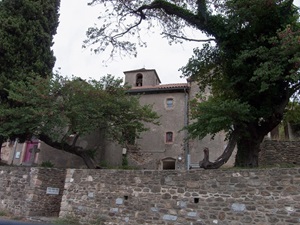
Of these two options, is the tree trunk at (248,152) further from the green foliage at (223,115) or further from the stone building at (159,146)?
the stone building at (159,146)

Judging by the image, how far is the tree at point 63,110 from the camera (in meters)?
13.0

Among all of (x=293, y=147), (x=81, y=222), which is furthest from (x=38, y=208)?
(x=293, y=147)

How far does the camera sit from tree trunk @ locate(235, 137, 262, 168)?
400 inches

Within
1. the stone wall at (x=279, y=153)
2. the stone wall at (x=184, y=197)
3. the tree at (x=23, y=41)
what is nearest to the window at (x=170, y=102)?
the stone wall at (x=279, y=153)

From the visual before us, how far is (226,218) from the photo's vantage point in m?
7.42

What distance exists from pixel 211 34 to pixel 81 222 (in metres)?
8.68

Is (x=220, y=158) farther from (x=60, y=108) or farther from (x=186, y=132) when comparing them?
(x=186, y=132)

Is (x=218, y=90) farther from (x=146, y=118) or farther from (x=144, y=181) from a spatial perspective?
(x=144, y=181)

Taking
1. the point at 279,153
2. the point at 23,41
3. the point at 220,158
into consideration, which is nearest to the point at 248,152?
the point at 220,158

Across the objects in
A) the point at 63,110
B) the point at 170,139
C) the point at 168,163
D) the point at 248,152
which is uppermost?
the point at 170,139

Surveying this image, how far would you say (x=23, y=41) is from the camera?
49.8 ft

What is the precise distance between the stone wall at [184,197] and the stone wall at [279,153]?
6.97m

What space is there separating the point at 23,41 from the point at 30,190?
8143 mm

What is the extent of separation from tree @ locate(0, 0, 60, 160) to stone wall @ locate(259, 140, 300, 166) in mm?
12195
